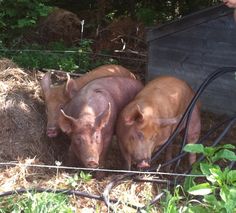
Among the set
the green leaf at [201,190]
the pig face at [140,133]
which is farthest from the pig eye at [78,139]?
the green leaf at [201,190]

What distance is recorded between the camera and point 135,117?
517 centimetres

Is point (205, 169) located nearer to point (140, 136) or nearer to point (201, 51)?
point (140, 136)

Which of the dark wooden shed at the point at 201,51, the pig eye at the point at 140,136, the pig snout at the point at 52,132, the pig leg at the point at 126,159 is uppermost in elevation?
the dark wooden shed at the point at 201,51

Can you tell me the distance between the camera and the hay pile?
555cm

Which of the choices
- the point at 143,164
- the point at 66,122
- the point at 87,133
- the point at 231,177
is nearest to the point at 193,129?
the point at 143,164

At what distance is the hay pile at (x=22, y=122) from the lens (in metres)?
5.55

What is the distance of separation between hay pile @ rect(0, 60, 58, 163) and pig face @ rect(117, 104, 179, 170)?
811mm

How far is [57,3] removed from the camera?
1022cm

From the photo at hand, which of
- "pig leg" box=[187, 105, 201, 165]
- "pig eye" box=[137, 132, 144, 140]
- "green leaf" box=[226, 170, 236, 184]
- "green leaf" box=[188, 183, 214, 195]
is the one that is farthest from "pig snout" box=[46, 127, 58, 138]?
"green leaf" box=[226, 170, 236, 184]

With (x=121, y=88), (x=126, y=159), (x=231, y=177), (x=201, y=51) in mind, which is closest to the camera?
(x=231, y=177)

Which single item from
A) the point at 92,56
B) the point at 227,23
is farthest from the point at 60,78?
the point at 227,23

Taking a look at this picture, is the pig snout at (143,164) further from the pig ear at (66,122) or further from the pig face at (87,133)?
the pig ear at (66,122)

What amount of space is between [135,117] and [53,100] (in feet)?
3.41

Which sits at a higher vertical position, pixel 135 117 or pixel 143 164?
pixel 135 117
